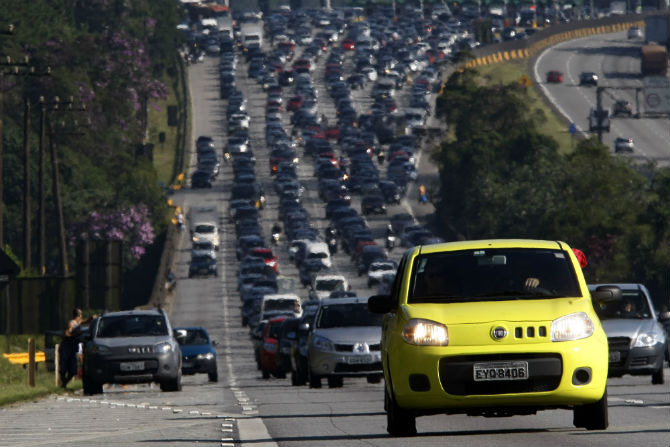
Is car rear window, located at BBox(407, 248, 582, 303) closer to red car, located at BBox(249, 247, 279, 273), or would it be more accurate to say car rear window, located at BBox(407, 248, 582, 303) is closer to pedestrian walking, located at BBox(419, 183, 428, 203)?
red car, located at BBox(249, 247, 279, 273)

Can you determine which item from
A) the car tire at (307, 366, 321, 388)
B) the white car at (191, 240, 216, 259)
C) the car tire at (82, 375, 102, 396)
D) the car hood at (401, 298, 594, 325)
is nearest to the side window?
the car hood at (401, 298, 594, 325)

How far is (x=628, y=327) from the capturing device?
25.9 m

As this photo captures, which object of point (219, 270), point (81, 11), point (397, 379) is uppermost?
point (81, 11)

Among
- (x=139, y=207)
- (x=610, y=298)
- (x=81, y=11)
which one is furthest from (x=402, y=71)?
(x=610, y=298)

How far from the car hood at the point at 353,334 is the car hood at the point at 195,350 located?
8.57 meters

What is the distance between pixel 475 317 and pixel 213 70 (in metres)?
172

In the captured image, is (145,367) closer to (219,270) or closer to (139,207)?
(219,270)

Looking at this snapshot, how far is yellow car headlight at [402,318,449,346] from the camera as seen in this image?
1533cm

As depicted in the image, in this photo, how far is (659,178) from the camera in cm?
9594

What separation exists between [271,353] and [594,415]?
22.6 metres

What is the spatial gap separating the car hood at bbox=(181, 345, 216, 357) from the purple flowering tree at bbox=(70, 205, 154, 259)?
70888 mm

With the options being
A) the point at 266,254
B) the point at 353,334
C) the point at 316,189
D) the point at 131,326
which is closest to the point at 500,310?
the point at 353,334

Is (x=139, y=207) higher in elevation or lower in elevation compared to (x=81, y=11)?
lower

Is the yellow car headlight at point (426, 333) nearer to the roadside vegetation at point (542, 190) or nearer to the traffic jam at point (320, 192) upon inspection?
the traffic jam at point (320, 192)
